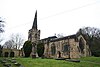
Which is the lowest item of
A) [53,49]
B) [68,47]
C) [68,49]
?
[68,49]

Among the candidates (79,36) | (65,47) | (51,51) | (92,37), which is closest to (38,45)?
(51,51)

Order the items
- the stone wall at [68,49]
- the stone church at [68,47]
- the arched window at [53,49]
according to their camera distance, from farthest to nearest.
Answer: the arched window at [53,49] < the stone church at [68,47] < the stone wall at [68,49]

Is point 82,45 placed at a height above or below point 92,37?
below

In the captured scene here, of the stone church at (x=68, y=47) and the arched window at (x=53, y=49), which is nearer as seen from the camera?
the stone church at (x=68, y=47)

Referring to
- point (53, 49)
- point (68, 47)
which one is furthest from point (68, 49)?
point (53, 49)

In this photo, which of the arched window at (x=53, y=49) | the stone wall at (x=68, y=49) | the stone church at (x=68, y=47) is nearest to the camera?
the stone wall at (x=68, y=49)

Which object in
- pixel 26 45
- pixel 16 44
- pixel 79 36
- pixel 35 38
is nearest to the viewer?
pixel 79 36

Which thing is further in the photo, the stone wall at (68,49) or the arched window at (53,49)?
the arched window at (53,49)

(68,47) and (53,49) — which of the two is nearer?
(68,47)

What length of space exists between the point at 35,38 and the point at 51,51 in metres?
12.2

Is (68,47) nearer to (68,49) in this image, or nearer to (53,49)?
(68,49)

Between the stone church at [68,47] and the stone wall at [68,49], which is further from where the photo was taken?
the stone church at [68,47]

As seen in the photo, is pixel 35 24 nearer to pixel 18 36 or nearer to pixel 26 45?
pixel 26 45

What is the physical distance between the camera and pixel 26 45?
53.2m
